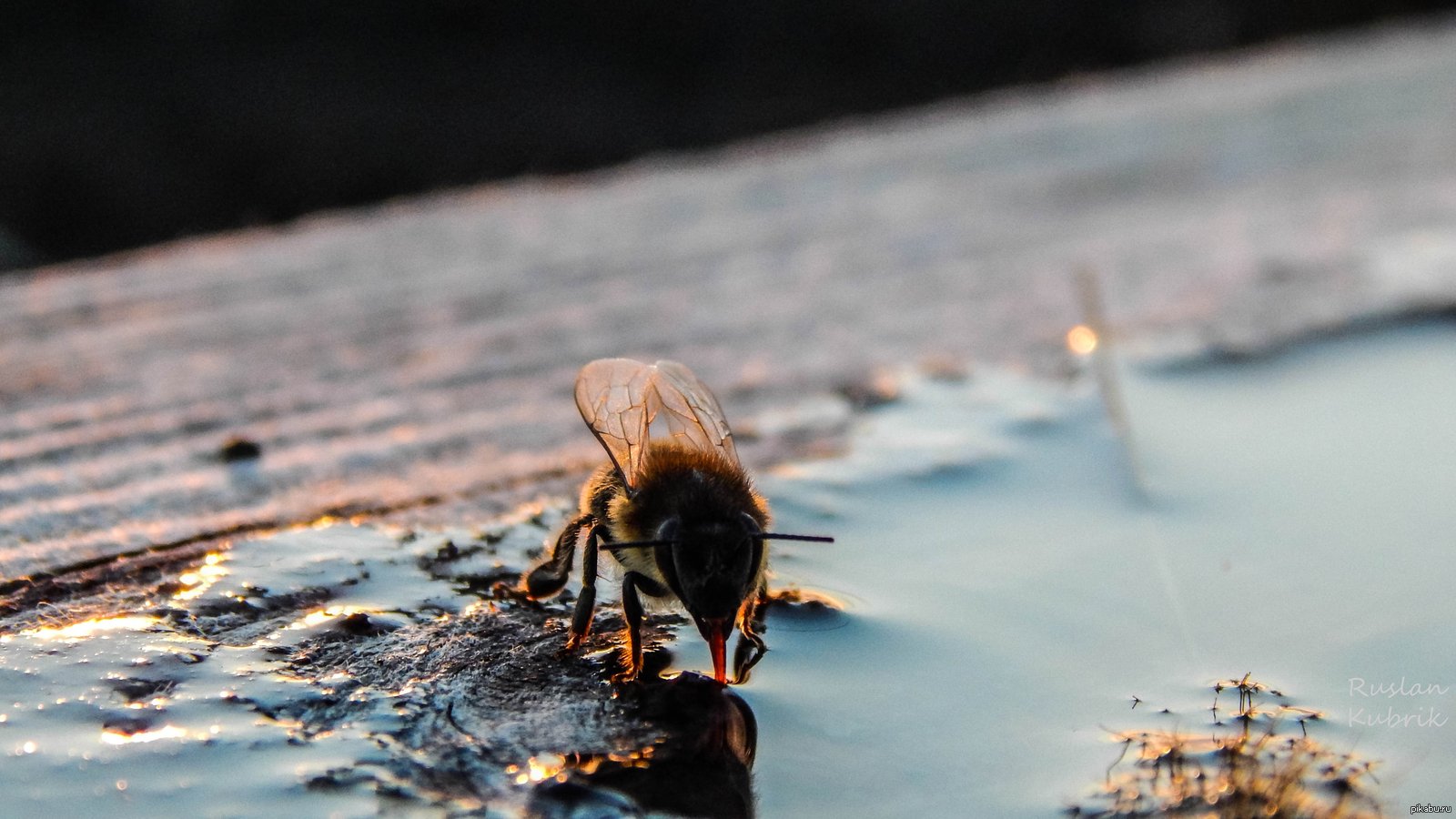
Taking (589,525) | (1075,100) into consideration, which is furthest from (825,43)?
(589,525)

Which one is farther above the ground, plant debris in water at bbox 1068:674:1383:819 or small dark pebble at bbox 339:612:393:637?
small dark pebble at bbox 339:612:393:637

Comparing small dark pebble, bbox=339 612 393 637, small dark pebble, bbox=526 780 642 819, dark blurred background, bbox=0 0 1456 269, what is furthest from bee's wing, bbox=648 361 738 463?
dark blurred background, bbox=0 0 1456 269

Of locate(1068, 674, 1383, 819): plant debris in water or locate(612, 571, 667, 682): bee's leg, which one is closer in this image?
locate(1068, 674, 1383, 819): plant debris in water

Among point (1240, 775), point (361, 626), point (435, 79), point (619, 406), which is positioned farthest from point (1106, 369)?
point (435, 79)

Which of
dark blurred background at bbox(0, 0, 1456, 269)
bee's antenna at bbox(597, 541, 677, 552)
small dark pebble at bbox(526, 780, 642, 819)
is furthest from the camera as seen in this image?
dark blurred background at bbox(0, 0, 1456, 269)

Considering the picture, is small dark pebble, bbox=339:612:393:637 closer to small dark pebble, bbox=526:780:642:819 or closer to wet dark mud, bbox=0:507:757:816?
wet dark mud, bbox=0:507:757:816

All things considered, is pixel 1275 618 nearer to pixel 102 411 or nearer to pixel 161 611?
pixel 161 611

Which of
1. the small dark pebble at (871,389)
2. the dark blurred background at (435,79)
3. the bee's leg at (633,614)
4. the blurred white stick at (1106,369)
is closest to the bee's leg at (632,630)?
the bee's leg at (633,614)
